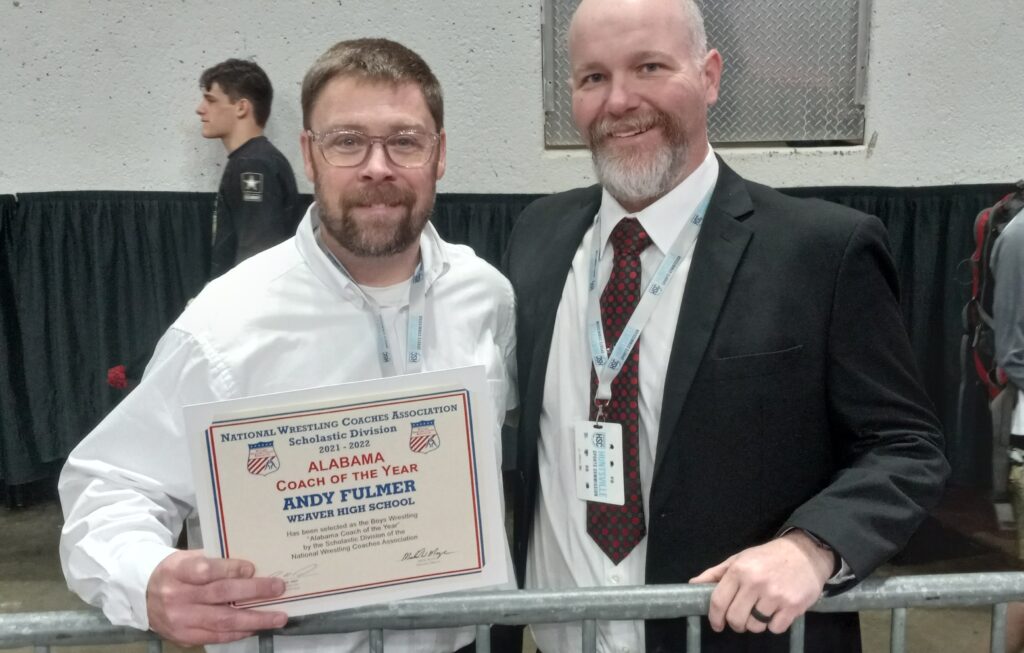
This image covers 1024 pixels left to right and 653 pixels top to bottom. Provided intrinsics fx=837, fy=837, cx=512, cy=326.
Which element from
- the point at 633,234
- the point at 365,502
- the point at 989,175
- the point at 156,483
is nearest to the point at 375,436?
the point at 365,502

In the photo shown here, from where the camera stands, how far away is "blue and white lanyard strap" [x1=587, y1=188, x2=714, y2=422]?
1.57 meters

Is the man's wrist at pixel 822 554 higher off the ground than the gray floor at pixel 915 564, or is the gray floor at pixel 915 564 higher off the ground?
the man's wrist at pixel 822 554

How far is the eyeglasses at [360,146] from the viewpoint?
57.5 inches

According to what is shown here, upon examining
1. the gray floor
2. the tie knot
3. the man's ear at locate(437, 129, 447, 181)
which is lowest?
the gray floor

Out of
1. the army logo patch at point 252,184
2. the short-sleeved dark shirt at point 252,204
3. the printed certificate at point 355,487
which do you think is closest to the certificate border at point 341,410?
the printed certificate at point 355,487

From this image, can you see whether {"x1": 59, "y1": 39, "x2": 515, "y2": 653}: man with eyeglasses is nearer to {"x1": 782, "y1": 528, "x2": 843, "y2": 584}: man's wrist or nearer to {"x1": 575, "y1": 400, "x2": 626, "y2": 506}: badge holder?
{"x1": 575, "y1": 400, "x2": 626, "y2": 506}: badge holder

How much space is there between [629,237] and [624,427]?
381mm

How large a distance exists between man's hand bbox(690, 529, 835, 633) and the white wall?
11.6 ft

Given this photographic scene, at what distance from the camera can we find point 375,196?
1.45m

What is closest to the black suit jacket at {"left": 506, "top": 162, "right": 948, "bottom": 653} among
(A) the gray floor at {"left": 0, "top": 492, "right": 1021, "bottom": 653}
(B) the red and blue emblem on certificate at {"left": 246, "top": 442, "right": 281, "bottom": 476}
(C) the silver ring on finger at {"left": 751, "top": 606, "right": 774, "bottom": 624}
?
(C) the silver ring on finger at {"left": 751, "top": 606, "right": 774, "bottom": 624}

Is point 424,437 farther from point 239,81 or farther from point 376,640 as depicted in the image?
point 239,81

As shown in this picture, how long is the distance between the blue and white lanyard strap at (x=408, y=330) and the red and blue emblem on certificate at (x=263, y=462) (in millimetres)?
400

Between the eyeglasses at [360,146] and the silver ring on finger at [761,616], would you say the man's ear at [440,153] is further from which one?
the silver ring on finger at [761,616]
